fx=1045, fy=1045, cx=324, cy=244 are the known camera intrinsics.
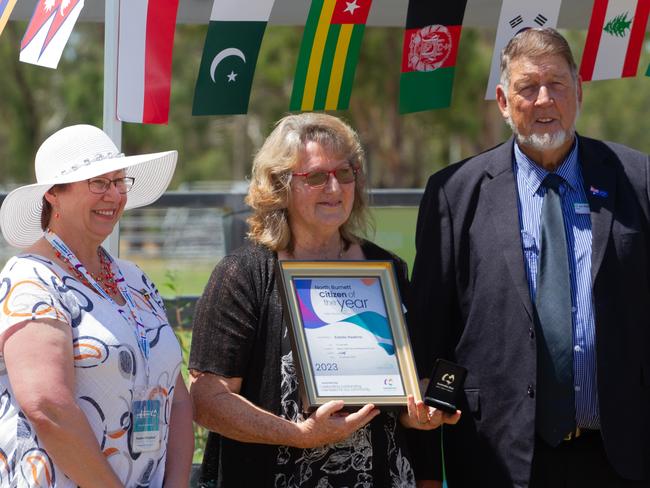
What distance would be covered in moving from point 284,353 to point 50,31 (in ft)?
5.07

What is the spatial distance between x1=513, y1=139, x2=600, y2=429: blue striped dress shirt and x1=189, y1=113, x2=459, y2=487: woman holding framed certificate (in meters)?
0.49

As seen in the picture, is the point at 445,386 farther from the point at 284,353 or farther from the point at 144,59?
the point at 144,59

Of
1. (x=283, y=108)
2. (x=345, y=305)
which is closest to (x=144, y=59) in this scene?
(x=345, y=305)

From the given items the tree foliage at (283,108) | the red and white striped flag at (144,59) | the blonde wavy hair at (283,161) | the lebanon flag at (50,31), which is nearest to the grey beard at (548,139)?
the blonde wavy hair at (283,161)

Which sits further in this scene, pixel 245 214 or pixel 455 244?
pixel 245 214

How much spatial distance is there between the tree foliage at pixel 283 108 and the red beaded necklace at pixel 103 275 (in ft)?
77.9

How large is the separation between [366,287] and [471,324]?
1.43ft

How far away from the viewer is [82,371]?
3066 mm

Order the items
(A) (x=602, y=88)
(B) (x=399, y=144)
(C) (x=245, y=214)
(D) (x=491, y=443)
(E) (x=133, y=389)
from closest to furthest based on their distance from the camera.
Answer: (E) (x=133, y=389) < (D) (x=491, y=443) < (C) (x=245, y=214) < (B) (x=399, y=144) < (A) (x=602, y=88)

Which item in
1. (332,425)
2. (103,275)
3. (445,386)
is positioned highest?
(103,275)

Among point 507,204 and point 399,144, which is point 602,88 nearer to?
point 399,144

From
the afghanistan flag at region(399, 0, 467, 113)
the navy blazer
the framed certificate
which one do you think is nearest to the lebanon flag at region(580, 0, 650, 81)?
the afghanistan flag at region(399, 0, 467, 113)

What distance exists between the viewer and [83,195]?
10.7ft

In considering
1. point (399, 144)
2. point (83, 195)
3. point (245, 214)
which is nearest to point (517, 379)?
point (83, 195)
